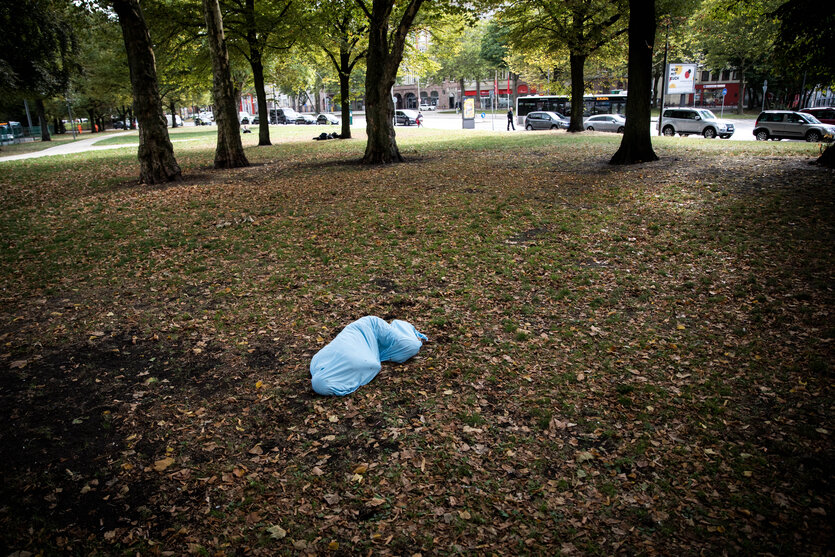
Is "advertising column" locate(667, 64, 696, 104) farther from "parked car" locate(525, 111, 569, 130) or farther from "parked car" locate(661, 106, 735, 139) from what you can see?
"parked car" locate(661, 106, 735, 139)

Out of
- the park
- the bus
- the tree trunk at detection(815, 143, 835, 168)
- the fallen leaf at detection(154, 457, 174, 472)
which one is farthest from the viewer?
the bus

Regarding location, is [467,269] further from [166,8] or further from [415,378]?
[166,8]

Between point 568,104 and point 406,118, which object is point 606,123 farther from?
point 406,118

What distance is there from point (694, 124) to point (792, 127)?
5299 millimetres

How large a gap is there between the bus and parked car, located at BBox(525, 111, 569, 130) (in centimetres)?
224

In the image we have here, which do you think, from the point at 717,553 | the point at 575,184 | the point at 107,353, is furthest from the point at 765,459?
the point at 575,184

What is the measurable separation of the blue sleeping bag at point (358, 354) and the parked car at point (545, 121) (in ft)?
125

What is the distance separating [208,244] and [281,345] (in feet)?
14.8

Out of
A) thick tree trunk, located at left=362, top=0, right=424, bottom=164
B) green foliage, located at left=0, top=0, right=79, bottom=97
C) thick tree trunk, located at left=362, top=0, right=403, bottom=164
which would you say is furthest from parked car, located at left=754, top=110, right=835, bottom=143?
green foliage, located at left=0, top=0, right=79, bottom=97

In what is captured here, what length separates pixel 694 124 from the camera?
31531 millimetres

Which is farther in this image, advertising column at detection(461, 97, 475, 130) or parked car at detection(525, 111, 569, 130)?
advertising column at detection(461, 97, 475, 130)

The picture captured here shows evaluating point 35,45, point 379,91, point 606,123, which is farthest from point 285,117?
point 379,91

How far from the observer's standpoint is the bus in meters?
41.7

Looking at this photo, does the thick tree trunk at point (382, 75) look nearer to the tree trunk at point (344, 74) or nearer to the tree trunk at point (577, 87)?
the tree trunk at point (344, 74)
